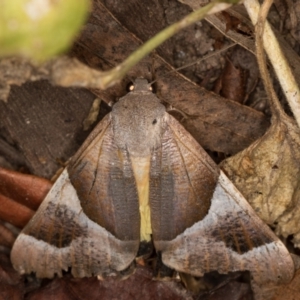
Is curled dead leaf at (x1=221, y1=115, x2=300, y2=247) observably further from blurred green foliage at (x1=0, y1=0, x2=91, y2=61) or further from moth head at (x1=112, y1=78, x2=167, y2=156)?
blurred green foliage at (x1=0, y1=0, x2=91, y2=61)

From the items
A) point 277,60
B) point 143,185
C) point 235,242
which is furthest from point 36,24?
point 235,242

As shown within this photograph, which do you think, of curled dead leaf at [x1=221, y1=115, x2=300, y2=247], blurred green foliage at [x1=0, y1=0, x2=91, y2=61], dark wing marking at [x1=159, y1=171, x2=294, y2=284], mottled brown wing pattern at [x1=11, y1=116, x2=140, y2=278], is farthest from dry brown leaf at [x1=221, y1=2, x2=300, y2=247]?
blurred green foliage at [x1=0, y1=0, x2=91, y2=61]

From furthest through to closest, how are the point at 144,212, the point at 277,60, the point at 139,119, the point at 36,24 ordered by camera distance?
the point at 144,212 → the point at 139,119 → the point at 277,60 → the point at 36,24

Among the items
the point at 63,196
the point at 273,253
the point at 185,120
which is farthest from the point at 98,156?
the point at 273,253

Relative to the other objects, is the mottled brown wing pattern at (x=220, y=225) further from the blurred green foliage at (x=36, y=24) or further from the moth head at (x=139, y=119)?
the blurred green foliage at (x=36, y=24)

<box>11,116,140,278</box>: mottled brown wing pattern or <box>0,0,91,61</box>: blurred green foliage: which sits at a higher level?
<box>0,0,91,61</box>: blurred green foliage

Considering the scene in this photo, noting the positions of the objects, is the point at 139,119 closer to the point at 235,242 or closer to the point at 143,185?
the point at 143,185

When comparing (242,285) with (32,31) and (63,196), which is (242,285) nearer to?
(63,196)
